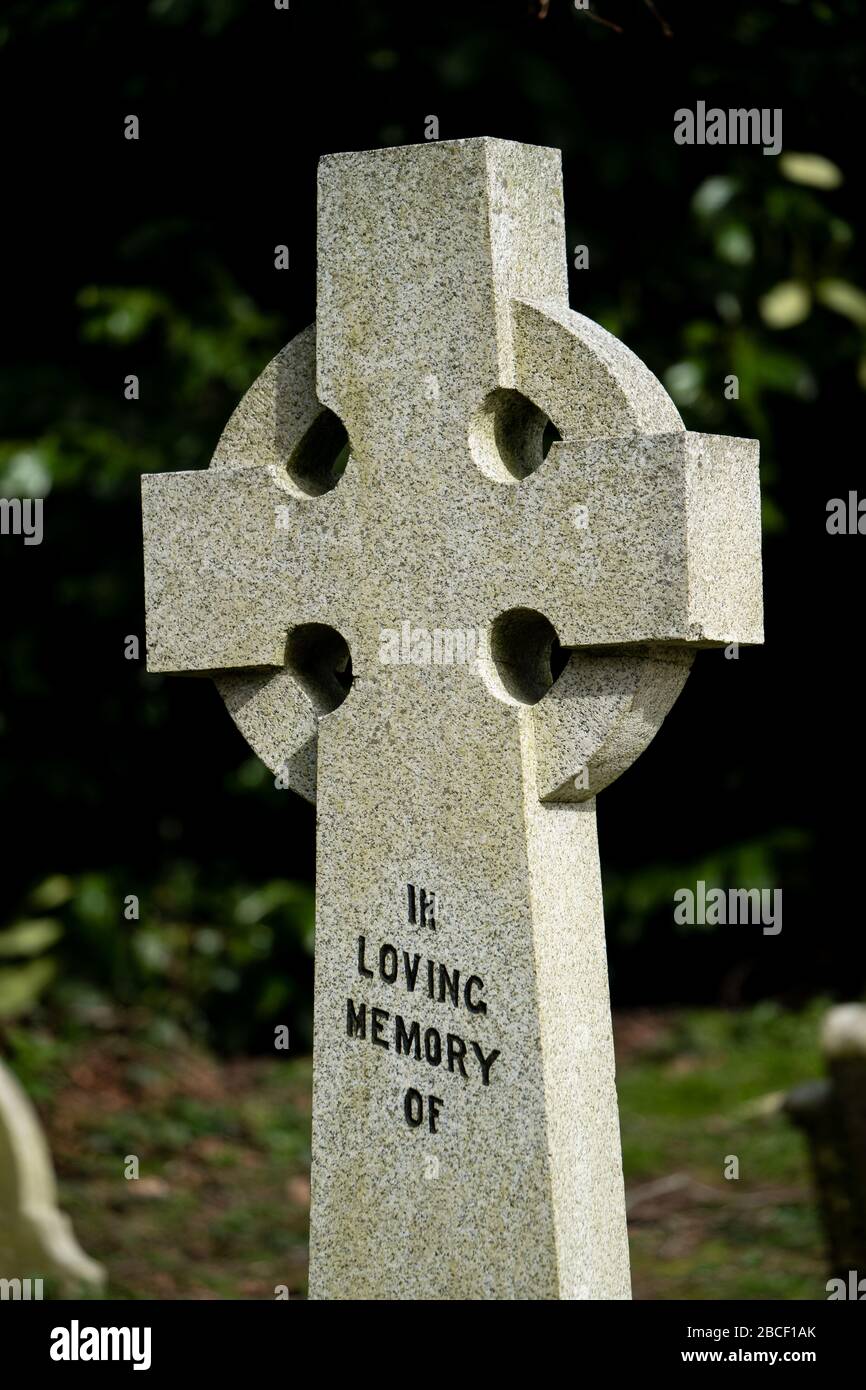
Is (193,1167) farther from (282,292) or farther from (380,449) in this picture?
(380,449)

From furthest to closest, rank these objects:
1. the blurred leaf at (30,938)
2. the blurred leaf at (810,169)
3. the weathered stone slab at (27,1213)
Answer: the blurred leaf at (30,938) → the blurred leaf at (810,169) → the weathered stone slab at (27,1213)

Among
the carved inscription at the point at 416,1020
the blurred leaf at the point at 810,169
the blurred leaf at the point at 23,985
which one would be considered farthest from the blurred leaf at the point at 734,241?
the carved inscription at the point at 416,1020

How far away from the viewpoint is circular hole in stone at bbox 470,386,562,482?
159 inches

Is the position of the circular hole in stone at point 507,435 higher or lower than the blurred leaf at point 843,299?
lower

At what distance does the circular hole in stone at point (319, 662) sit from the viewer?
171 inches

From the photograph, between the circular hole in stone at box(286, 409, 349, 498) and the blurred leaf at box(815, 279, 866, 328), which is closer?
the circular hole in stone at box(286, 409, 349, 498)

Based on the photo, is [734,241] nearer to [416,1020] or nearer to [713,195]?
[713,195]

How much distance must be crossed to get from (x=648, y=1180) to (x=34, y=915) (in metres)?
3.08

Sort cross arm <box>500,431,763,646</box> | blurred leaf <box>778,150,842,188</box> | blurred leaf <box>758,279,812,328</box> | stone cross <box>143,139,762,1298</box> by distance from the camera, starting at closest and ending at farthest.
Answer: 1. cross arm <box>500,431,763,646</box>
2. stone cross <box>143,139,762,1298</box>
3. blurred leaf <box>778,150,842,188</box>
4. blurred leaf <box>758,279,812,328</box>

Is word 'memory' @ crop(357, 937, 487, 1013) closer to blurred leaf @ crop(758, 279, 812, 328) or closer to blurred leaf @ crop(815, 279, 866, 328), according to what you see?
blurred leaf @ crop(758, 279, 812, 328)

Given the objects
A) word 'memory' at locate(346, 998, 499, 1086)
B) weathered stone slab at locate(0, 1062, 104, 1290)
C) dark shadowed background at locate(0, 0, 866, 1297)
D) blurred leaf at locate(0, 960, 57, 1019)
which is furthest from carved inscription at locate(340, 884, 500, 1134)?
blurred leaf at locate(0, 960, 57, 1019)

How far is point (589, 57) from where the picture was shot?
8.24 metres

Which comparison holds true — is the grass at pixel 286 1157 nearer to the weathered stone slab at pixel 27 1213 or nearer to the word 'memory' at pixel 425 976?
the weathered stone slab at pixel 27 1213

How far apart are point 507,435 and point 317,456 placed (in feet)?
1.60
